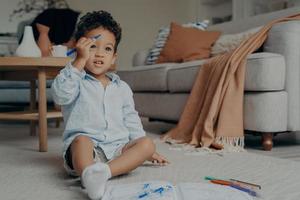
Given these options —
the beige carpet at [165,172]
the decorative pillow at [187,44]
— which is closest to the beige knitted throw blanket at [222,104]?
the beige carpet at [165,172]

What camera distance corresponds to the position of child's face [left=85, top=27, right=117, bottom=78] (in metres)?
1.34

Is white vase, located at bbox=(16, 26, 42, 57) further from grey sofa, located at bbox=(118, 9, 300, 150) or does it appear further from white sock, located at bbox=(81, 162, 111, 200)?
white sock, located at bbox=(81, 162, 111, 200)

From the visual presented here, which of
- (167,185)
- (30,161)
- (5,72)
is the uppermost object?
(5,72)

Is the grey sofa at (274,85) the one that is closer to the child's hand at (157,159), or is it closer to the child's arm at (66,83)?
the child's hand at (157,159)

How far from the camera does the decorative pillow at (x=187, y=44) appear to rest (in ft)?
9.56

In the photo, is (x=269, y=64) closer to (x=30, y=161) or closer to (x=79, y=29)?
(x=79, y=29)

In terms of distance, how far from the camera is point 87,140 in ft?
4.28

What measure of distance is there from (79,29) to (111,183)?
0.49 meters

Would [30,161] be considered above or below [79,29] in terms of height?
below

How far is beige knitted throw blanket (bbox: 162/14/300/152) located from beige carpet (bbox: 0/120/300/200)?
14 cm

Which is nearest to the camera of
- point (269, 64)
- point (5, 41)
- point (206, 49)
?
point (269, 64)

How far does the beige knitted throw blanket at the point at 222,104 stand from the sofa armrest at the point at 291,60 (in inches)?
4.5

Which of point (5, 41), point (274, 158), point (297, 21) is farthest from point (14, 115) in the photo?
Result: point (5, 41)

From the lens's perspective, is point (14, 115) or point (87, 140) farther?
point (14, 115)
